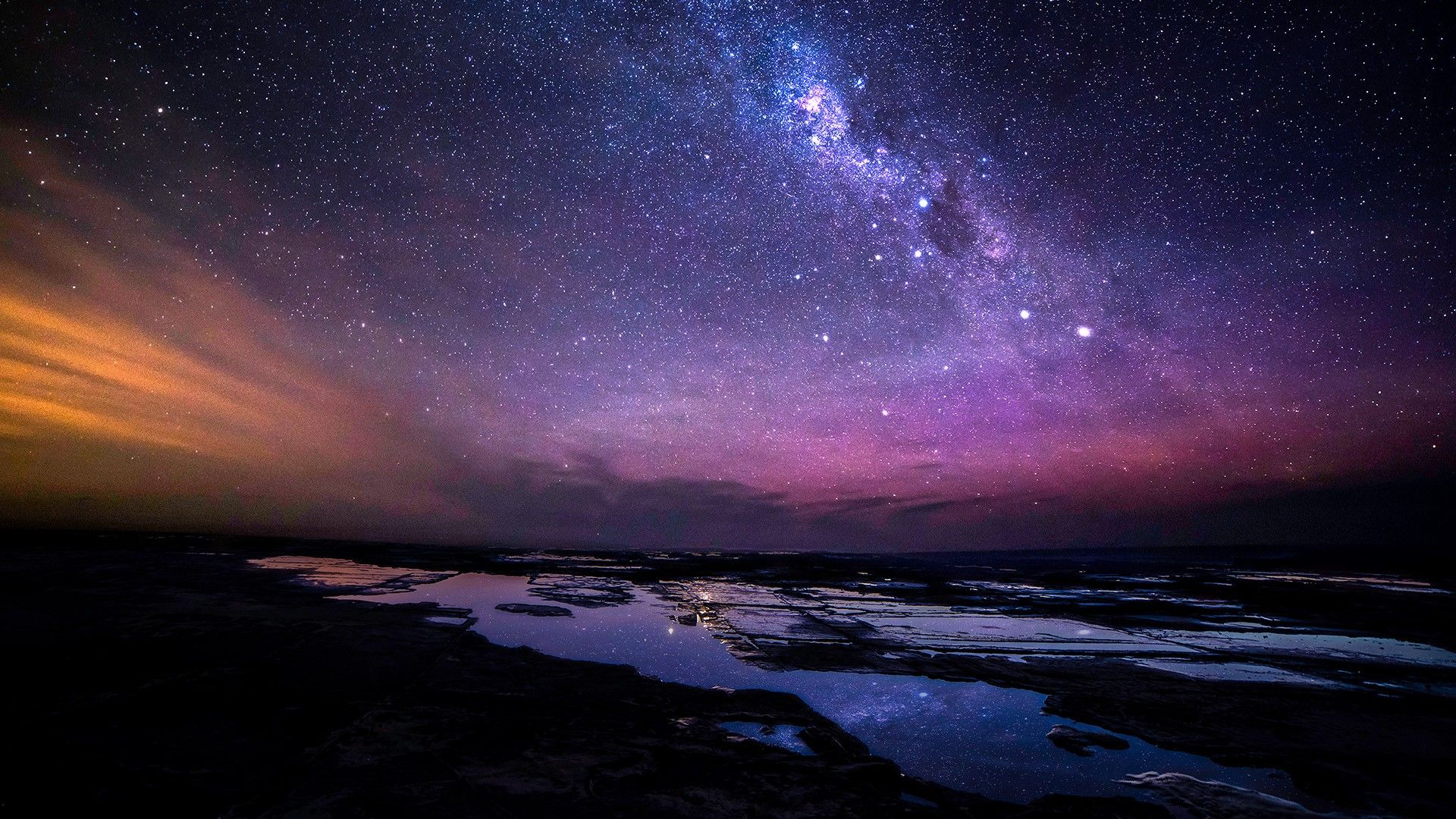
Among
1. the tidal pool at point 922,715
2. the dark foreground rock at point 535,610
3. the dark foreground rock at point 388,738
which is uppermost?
the dark foreground rock at point 388,738

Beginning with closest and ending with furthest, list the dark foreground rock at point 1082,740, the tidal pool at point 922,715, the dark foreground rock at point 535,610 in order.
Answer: the tidal pool at point 922,715
the dark foreground rock at point 1082,740
the dark foreground rock at point 535,610

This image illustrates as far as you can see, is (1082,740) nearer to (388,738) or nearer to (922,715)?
(922,715)

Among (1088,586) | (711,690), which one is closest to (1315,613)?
(1088,586)

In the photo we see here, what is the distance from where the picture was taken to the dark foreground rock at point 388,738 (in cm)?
279

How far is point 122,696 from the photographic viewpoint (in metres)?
3.91

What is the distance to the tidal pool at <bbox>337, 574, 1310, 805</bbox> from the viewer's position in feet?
11.9

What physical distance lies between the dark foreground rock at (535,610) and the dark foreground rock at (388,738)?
9.75ft

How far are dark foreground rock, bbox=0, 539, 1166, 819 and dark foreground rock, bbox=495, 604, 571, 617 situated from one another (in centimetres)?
297

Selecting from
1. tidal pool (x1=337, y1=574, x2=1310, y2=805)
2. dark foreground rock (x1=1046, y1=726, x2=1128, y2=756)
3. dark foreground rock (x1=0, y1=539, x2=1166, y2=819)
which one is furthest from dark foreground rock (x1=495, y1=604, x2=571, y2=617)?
dark foreground rock (x1=1046, y1=726, x2=1128, y2=756)

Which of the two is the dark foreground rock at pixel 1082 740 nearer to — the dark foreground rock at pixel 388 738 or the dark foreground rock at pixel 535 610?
the dark foreground rock at pixel 388 738

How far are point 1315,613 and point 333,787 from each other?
22.6 meters

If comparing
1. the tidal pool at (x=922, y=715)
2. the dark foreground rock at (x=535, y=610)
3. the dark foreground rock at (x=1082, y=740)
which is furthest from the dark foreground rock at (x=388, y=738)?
the dark foreground rock at (x=535, y=610)

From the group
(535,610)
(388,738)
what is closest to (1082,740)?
(388,738)

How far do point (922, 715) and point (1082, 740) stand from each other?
1.23 meters
